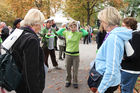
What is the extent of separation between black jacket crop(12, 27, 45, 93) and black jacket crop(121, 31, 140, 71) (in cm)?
161

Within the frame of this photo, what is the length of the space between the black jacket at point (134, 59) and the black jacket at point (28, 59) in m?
1.61

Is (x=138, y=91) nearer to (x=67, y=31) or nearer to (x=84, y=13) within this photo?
(x=67, y=31)

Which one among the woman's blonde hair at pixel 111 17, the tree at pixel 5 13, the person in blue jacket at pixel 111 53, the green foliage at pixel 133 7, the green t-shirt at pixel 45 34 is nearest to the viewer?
the person in blue jacket at pixel 111 53

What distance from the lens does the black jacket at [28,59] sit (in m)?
1.87

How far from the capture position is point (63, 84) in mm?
4895

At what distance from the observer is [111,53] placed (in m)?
1.82

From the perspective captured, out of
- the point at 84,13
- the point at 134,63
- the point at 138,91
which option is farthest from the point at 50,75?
the point at 84,13

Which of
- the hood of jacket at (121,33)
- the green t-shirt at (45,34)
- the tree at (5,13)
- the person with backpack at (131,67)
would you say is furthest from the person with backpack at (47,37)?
the tree at (5,13)

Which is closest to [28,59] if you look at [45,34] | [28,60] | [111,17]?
[28,60]

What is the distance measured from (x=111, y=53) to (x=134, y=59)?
42.0 inches

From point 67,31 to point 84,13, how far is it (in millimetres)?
22455

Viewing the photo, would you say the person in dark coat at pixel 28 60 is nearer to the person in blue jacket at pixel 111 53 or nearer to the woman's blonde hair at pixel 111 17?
the person in blue jacket at pixel 111 53

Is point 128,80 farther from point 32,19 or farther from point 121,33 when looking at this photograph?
point 32,19

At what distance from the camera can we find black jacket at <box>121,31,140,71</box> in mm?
2633
